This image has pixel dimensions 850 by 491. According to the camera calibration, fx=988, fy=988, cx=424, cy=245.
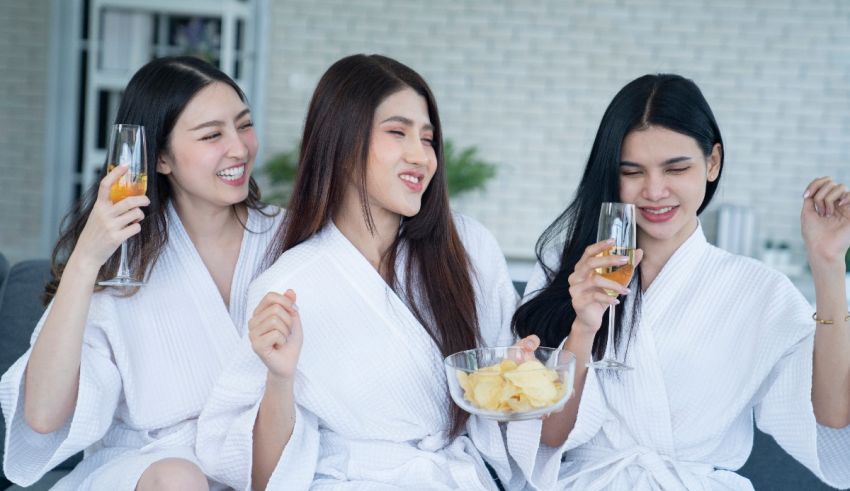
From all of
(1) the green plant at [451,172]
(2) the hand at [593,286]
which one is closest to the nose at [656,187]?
(2) the hand at [593,286]

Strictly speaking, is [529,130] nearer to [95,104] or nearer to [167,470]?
[95,104]

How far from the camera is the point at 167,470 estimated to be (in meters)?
1.99

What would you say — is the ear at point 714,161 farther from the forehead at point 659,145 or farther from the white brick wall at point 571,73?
the white brick wall at point 571,73

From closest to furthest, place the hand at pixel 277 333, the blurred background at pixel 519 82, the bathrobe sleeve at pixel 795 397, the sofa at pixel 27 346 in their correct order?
the hand at pixel 277 333, the bathrobe sleeve at pixel 795 397, the sofa at pixel 27 346, the blurred background at pixel 519 82

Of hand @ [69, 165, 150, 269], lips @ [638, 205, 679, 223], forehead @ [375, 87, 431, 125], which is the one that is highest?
forehead @ [375, 87, 431, 125]

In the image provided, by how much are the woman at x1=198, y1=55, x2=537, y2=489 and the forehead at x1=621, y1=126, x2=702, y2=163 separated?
447 mm

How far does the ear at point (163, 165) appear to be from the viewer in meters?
2.39

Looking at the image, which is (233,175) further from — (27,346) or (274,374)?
(27,346)

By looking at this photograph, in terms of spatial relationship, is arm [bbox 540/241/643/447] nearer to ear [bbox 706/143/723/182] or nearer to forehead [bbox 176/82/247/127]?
ear [bbox 706/143/723/182]

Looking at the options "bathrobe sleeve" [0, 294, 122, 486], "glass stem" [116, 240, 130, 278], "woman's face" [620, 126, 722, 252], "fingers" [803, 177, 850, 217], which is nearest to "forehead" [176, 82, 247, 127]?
"glass stem" [116, 240, 130, 278]

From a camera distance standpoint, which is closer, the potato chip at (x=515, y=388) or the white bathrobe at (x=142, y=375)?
the potato chip at (x=515, y=388)

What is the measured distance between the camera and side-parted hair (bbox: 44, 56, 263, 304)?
7.67 feet

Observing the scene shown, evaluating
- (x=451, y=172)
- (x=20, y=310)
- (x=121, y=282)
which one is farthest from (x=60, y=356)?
(x=451, y=172)

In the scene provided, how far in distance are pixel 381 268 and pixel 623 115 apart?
65 cm
